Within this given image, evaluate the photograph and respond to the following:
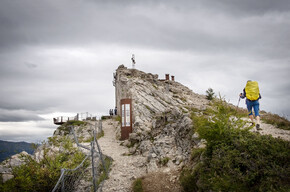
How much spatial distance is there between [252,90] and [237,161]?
18.1 feet

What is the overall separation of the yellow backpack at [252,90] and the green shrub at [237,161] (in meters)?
3.08

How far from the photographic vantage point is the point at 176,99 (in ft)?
99.1

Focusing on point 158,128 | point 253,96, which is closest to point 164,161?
point 158,128

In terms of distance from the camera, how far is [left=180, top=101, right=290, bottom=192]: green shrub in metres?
5.28

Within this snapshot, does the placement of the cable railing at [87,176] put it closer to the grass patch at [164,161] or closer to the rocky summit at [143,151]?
the rocky summit at [143,151]

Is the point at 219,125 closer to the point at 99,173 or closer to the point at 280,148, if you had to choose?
the point at 280,148

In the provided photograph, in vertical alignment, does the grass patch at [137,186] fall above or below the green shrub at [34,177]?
below

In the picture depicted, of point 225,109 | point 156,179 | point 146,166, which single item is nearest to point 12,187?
point 156,179

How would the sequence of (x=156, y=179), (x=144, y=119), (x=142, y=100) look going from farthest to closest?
(x=142, y=100)
(x=144, y=119)
(x=156, y=179)

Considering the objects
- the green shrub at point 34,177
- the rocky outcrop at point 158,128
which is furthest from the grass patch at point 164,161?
the green shrub at point 34,177

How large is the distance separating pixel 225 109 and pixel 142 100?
17269 millimetres

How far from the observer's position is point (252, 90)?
33.0ft

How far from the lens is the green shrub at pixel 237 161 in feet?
17.3

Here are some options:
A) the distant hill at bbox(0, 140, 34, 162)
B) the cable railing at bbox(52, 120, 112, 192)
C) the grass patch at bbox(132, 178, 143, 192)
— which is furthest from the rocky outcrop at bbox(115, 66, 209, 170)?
the distant hill at bbox(0, 140, 34, 162)
